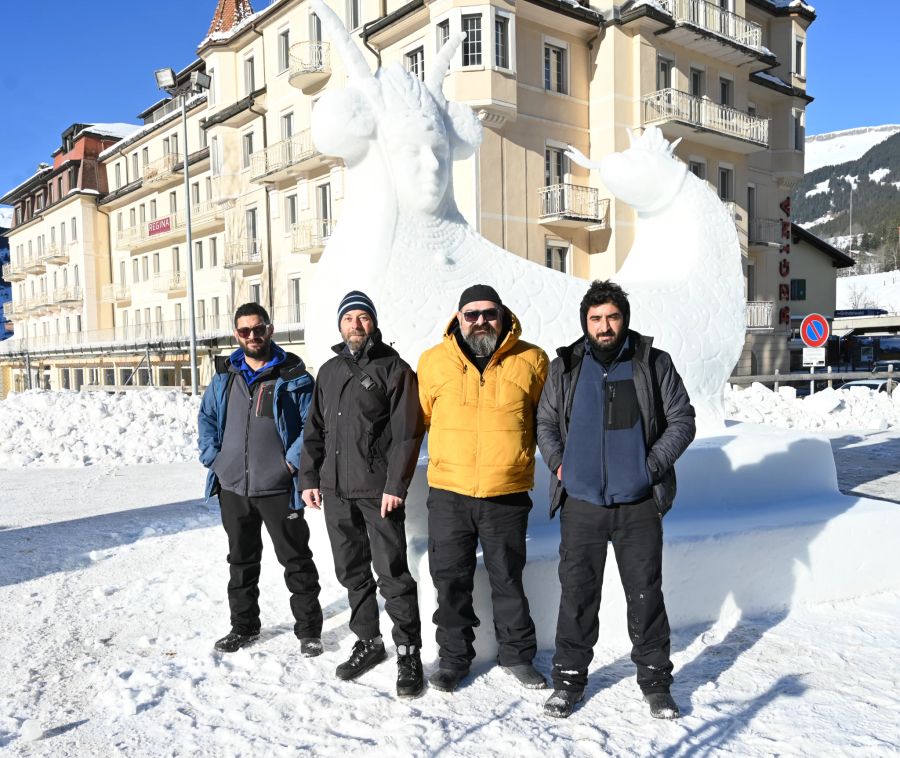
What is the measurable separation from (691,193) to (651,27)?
1332 centimetres

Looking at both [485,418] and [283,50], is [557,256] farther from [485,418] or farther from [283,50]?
[485,418]

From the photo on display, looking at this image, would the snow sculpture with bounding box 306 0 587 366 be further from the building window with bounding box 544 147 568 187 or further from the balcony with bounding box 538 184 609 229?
the building window with bounding box 544 147 568 187

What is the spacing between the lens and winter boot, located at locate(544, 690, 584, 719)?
8.75 ft

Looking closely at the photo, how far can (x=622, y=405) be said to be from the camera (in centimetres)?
265

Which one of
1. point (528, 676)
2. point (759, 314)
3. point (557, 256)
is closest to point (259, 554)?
point (528, 676)

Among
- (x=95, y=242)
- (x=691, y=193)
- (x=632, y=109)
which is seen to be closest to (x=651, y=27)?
(x=632, y=109)

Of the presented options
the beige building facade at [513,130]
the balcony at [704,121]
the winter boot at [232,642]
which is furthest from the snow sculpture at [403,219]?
the balcony at [704,121]

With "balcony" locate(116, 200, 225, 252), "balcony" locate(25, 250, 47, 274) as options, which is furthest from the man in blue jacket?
"balcony" locate(25, 250, 47, 274)

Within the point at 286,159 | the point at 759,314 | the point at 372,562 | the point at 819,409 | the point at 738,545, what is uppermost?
the point at 286,159

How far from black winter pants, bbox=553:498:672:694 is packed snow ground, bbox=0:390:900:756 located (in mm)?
172

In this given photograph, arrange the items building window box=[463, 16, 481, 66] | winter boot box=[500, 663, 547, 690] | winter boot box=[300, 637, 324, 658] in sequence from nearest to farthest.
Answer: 1. winter boot box=[500, 663, 547, 690]
2. winter boot box=[300, 637, 324, 658]
3. building window box=[463, 16, 481, 66]

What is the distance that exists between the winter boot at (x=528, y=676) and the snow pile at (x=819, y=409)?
355 inches

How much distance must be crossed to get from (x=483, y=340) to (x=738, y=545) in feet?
5.95

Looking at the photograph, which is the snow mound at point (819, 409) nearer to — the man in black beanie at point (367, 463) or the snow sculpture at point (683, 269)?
the snow sculpture at point (683, 269)
